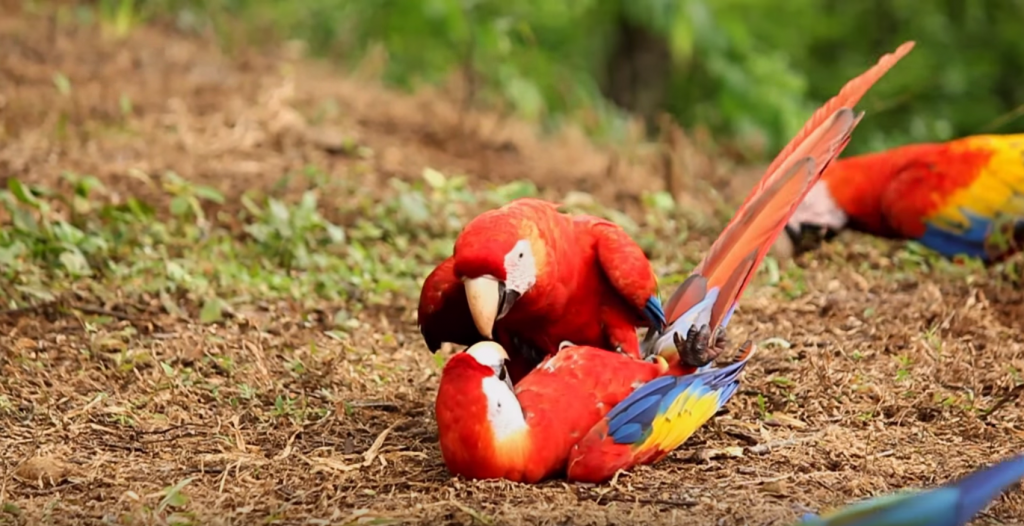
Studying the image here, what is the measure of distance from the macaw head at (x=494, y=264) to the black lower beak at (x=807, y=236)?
2317 mm

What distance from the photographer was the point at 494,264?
2816 mm

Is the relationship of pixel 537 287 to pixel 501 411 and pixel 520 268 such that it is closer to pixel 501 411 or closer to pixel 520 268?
pixel 520 268

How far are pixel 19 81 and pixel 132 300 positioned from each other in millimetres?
2983

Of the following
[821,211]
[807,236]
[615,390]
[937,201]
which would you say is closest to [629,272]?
[615,390]

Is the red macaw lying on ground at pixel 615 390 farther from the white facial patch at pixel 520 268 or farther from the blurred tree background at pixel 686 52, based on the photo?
the blurred tree background at pixel 686 52

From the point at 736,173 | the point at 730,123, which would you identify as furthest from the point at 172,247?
the point at 730,123

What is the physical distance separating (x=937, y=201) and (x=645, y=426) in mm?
2799

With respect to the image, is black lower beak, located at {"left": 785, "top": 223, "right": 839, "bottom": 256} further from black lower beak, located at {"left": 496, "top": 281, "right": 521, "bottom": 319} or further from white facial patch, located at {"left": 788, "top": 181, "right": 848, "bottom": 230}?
black lower beak, located at {"left": 496, "top": 281, "right": 521, "bottom": 319}

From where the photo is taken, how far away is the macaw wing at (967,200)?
4.92m

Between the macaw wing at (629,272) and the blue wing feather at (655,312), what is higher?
the macaw wing at (629,272)

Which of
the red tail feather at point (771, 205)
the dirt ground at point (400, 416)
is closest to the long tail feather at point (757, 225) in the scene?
the red tail feather at point (771, 205)

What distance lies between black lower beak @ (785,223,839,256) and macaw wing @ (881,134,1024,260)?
33 cm

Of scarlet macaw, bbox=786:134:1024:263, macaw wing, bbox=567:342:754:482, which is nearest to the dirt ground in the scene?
macaw wing, bbox=567:342:754:482

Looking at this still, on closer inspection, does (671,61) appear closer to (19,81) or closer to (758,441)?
(19,81)
